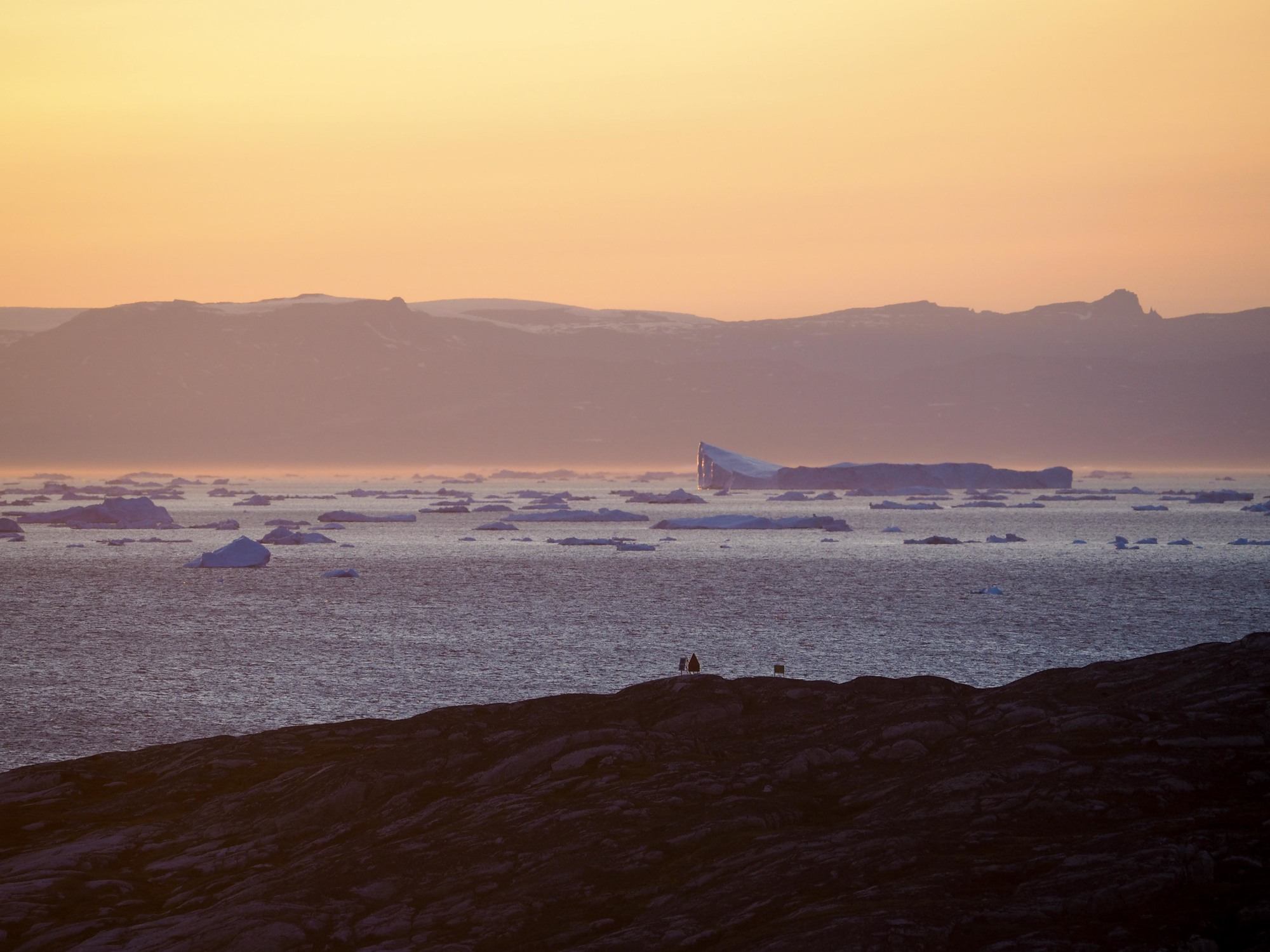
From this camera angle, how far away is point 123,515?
78438 millimetres

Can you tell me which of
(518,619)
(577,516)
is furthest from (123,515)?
(518,619)

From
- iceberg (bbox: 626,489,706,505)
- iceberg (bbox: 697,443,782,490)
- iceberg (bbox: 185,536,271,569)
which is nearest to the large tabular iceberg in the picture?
iceberg (bbox: 697,443,782,490)

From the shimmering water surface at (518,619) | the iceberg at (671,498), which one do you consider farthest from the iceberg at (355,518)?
the iceberg at (671,498)

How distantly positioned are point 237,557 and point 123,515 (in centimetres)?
2889

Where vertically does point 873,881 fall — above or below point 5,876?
above

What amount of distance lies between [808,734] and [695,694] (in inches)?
62.3

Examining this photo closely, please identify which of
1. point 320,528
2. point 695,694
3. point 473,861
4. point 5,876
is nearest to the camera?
point 473,861

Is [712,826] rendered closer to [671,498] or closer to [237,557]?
[237,557]

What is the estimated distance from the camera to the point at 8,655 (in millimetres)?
30500

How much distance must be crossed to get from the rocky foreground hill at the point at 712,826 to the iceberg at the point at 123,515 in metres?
67.3

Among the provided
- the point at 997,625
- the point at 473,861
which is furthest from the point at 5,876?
the point at 997,625

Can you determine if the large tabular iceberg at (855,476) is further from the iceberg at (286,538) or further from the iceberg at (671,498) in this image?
the iceberg at (286,538)

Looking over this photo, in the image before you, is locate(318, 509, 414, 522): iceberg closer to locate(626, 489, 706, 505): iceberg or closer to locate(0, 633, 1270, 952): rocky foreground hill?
locate(626, 489, 706, 505): iceberg

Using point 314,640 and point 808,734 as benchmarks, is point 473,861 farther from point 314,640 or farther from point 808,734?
point 314,640
